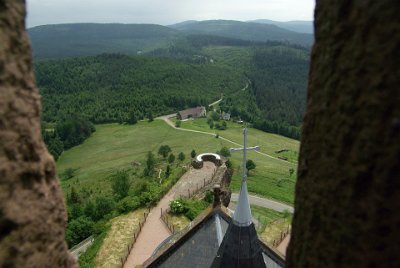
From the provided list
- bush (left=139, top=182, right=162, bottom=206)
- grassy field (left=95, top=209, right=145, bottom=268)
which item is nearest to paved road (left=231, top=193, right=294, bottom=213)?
bush (left=139, top=182, right=162, bottom=206)

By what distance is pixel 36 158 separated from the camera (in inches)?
134

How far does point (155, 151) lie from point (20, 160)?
262ft

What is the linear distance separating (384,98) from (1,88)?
3030mm

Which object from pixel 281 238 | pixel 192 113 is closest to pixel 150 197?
pixel 281 238

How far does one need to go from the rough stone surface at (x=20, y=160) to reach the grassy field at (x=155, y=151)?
159 feet

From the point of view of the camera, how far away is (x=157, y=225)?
31578mm

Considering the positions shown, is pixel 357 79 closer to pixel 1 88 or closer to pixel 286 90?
pixel 1 88

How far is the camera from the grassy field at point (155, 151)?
59147mm

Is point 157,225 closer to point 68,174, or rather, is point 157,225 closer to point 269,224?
point 269,224

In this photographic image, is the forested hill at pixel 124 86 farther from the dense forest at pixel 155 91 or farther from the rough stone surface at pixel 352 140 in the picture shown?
the rough stone surface at pixel 352 140

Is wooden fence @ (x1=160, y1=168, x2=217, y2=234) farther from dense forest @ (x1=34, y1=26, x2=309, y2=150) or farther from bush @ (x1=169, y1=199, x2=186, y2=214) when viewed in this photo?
dense forest @ (x1=34, y1=26, x2=309, y2=150)

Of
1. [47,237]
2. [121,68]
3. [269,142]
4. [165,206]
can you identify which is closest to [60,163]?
[269,142]

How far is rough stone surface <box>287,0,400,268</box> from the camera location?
9.08 ft

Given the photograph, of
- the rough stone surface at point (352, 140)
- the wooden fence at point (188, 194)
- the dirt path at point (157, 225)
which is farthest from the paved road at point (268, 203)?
the rough stone surface at point (352, 140)
